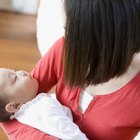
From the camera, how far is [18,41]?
101 inches

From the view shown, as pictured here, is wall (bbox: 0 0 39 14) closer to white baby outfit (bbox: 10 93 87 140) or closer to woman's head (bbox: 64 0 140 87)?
white baby outfit (bbox: 10 93 87 140)

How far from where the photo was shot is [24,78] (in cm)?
115

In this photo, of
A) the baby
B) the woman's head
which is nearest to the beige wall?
the baby

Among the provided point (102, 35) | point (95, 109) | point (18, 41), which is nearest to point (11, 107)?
point (95, 109)

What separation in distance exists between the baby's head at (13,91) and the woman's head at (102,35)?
25cm

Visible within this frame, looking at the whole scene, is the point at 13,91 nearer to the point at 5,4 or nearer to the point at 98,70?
the point at 98,70

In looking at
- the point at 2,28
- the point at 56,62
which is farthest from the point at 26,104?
the point at 2,28

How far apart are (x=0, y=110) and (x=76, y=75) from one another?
32cm

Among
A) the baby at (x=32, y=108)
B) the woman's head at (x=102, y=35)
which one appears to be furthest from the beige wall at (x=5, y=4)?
the woman's head at (x=102, y=35)

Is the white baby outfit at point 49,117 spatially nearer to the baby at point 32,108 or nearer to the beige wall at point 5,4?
the baby at point 32,108

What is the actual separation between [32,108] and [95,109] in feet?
0.73

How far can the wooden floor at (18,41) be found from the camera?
234cm

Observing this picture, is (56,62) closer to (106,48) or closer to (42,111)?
(42,111)

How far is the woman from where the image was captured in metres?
0.83
